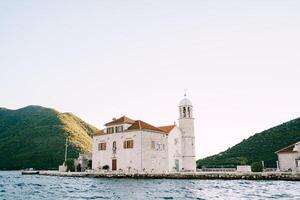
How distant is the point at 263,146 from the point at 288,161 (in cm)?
3019

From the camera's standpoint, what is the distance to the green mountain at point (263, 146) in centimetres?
6794

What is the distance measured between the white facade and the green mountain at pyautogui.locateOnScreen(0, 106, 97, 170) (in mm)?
76273

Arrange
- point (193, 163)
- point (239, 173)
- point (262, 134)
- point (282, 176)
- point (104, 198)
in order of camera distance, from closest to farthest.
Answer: point (104, 198) → point (282, 176) → point (239, 173) → point (193, 163) → point (262, 134)

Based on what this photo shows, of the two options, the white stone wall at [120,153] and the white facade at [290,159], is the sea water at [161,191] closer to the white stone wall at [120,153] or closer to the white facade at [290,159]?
the white facade at [290,159]

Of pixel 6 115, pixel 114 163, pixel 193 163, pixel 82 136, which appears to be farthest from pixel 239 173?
pixel 6 115

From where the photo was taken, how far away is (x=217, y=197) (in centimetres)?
2311

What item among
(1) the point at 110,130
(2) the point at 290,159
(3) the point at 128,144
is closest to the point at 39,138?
(1) the point at 110,130

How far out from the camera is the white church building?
50188 mm

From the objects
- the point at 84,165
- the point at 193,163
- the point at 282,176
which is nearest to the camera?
the point at 282,176

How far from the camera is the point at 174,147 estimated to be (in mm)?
55344

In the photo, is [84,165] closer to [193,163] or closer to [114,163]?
[114,163]

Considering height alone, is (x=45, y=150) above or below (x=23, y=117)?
below

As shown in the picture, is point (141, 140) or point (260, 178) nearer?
point (260, 178)

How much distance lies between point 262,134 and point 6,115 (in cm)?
13865
